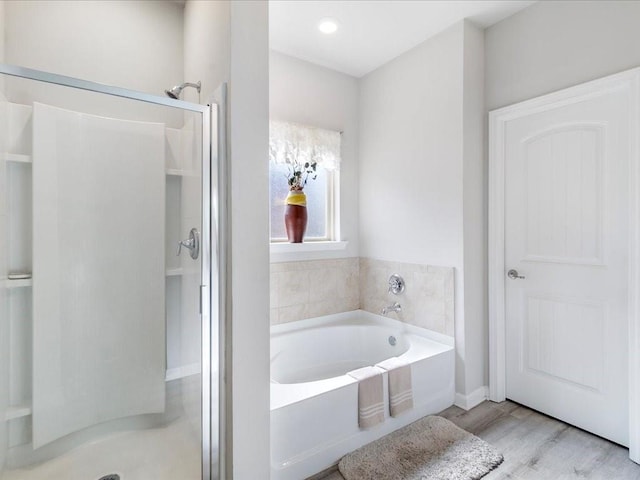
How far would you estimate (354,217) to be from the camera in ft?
10.5

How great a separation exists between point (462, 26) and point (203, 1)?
5.58 ft

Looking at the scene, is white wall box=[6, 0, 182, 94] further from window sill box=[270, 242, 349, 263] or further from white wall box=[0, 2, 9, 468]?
window sill box=[270, 242, 349, 263]

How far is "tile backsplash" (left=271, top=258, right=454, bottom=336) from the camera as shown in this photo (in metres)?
2.51

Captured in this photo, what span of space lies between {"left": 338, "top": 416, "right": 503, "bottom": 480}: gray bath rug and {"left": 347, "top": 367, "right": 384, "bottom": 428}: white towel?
6.3 inches

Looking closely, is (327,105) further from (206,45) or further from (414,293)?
(414,293)

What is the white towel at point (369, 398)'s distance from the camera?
6.18ft

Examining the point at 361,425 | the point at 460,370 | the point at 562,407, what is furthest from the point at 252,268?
the point at 562,407

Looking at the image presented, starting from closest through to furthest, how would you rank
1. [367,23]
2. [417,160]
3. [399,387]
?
[399,387] → [367,23] → [417,160]

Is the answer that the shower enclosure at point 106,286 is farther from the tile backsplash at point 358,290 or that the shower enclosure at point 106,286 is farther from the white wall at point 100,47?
the tile backsplash at point 358,290

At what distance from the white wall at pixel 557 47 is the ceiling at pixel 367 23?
0.15 meters

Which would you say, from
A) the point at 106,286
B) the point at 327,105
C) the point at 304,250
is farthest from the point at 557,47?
the point at 106,286

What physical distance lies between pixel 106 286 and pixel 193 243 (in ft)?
1.90

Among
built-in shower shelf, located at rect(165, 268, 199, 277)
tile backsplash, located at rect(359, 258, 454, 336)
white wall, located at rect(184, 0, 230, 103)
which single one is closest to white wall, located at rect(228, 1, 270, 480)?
Answer: white wall, located at rect(184, 0, 230, 103)

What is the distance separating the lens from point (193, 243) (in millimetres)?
1671
